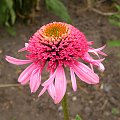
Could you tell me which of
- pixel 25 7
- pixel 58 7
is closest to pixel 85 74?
pixel 58 7

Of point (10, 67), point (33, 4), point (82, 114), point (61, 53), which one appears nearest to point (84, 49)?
point (61, 53)

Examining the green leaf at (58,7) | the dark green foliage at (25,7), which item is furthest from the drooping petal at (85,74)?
the dark green foliage at (25,7)

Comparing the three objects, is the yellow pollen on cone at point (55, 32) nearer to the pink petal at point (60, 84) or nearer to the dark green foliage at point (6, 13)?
the pink petal at point (60, 84)

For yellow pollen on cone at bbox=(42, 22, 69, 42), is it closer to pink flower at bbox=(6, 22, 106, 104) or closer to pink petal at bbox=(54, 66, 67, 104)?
pink flower at bbox=(6, 22, 106, 104)

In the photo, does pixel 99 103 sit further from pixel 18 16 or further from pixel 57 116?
pixel 18 16

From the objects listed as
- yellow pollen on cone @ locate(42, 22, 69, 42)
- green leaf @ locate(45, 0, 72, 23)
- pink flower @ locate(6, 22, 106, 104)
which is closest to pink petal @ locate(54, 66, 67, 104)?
pink flower @ locate(6, 22, 106, 104)

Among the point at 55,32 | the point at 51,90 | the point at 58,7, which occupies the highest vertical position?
the point at 55,32

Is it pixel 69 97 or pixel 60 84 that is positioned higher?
pixel 60 84

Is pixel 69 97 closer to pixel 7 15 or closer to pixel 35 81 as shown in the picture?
pixel 7 15
